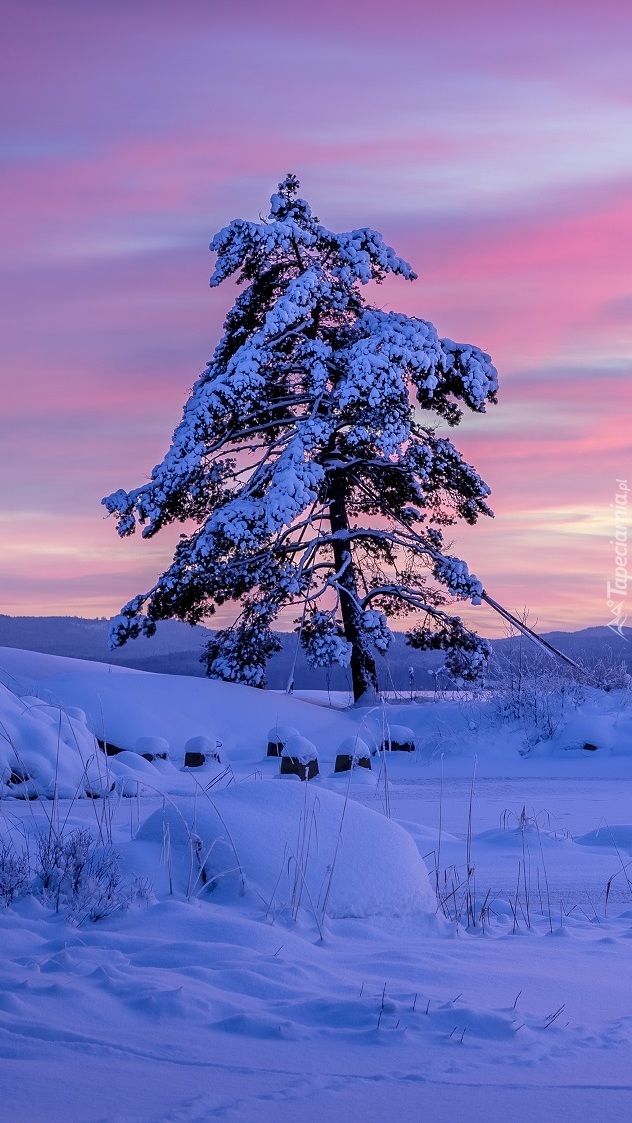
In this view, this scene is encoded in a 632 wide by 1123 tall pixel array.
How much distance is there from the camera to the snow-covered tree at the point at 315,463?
57.1ft

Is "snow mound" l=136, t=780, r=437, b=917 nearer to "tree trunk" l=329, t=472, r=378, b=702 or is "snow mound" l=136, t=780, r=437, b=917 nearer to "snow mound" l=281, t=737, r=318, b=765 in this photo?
"snow mound" l=281, t=737, r=318, b=765

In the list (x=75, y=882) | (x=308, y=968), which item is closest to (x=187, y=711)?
(x=75, y=882)

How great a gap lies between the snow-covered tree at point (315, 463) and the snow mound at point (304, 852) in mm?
11892

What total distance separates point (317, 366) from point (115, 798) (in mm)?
10117

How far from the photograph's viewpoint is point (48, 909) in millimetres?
4418

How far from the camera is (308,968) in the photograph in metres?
3.73

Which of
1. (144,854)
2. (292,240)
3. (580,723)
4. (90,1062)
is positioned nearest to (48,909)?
(144,854)

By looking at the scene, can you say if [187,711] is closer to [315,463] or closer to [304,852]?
[315,463]

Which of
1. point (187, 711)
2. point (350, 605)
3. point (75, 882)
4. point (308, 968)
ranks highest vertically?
point (350, 605)

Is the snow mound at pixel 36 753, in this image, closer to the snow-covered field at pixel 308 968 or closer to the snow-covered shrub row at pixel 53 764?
the snow-covered shrub row at pixel 53 764

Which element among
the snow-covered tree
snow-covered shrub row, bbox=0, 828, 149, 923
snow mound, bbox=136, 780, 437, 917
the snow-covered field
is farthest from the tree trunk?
snow-covered shrub row, bbox=0, 828, 149, 923

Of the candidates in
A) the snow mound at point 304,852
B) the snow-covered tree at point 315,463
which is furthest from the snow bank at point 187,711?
the snow mound at point 304,852

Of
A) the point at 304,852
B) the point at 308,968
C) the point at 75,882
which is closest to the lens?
the point at 308,968

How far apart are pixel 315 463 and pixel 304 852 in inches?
498
